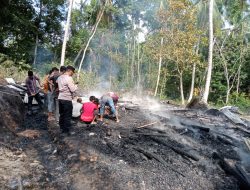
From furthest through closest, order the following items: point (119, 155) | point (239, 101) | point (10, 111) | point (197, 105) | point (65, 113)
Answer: point (239, 101) → point (197, 105) → point (10, 111) → point (65, 113) → point (119, 155)

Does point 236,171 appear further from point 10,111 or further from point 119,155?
point 10,111

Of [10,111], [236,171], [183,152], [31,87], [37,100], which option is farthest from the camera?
[37,100]

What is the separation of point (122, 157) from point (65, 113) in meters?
2.21

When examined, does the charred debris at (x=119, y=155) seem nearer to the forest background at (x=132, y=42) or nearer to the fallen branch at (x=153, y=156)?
the fallen branch at (x=153, y=156)

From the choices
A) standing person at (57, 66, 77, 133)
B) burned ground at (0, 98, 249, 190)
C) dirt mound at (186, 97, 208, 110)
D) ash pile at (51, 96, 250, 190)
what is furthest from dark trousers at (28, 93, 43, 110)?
dirt mound at (186, 97, 208, 110)

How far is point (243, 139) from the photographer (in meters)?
9.33

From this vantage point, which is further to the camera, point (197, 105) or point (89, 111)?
point (197, 105)

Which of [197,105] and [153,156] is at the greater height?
[197,105]

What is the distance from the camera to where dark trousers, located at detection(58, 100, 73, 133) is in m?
7.85

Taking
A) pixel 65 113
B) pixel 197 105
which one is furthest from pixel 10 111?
pixel 197 105

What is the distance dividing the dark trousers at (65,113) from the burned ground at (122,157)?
288mm

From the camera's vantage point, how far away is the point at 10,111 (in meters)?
9.03

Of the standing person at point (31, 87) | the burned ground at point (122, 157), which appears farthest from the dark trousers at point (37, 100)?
the burned ground at point (122, 157)

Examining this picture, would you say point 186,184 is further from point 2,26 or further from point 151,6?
point 151,6
